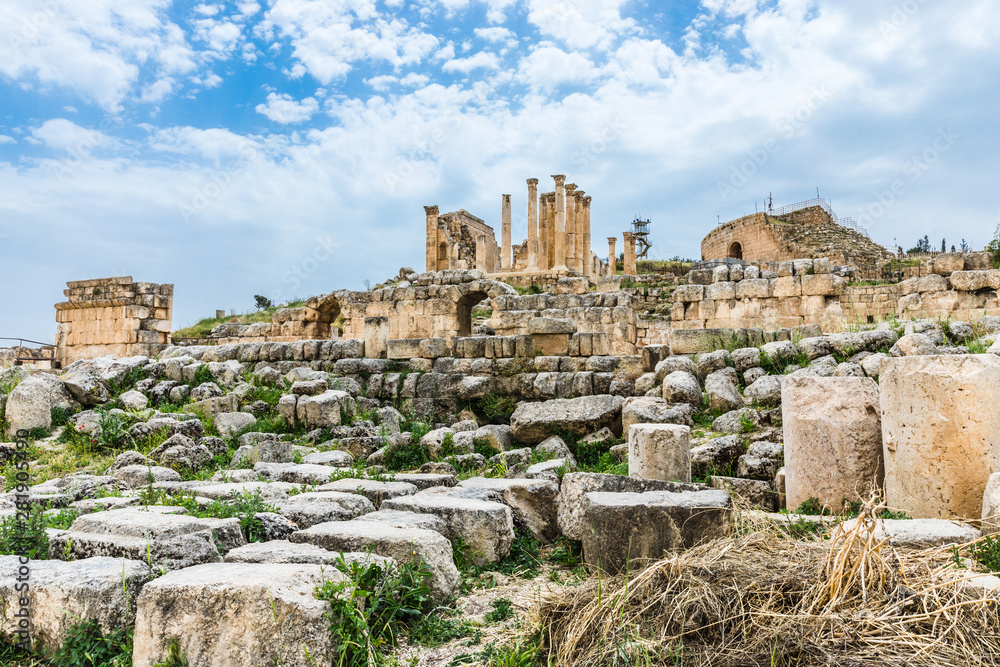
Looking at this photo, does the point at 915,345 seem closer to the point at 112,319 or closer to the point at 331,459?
the point at 331,459

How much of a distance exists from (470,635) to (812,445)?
3.39m

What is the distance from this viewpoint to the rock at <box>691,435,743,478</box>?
637 cm

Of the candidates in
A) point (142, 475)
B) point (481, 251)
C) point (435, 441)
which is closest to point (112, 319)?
point (142, 475)

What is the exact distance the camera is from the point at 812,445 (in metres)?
5.18

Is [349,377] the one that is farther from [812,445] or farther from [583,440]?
[812,445]

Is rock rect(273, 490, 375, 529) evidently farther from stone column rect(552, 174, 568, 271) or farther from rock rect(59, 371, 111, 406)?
stone column rect(552, 174, 568, 271)

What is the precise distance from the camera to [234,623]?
8.84 feet

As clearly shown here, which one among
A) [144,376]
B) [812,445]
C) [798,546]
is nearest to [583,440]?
[812,445]

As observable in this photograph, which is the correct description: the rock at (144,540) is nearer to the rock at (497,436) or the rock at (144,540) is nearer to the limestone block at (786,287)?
the rock at (497,436)

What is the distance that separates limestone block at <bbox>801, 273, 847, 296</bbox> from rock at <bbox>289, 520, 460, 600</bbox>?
11595 mm

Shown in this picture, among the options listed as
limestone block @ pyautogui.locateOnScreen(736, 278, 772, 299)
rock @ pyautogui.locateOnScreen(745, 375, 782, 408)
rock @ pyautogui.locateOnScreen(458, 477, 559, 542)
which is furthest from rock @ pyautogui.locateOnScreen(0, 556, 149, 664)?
limestone block @ pyautogui.locateOnScreen(736, 278, 772, 299)

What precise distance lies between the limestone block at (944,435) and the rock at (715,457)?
1.78 metres

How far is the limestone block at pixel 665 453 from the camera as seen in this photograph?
573cm

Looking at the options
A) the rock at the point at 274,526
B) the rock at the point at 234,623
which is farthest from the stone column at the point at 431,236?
the rock at the point at 234,623
